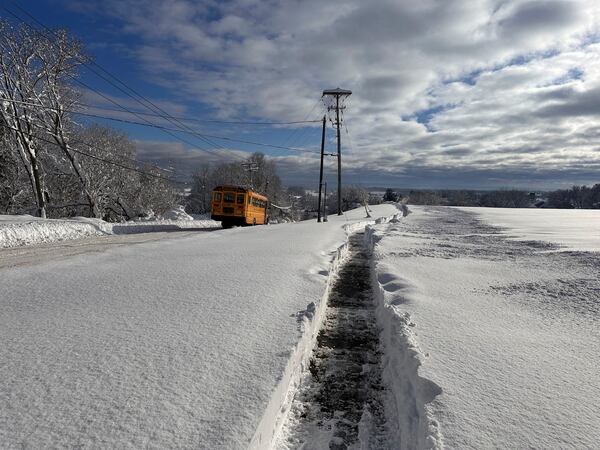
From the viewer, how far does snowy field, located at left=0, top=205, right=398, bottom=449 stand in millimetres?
2395

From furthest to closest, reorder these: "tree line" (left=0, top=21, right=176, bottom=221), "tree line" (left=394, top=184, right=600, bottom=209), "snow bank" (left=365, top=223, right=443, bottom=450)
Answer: "tree line" (left=394, top=184, right=600, bottom=209) → "tree line" (left=0, top=21, right=176, bottom=221) → "snow bank" (left=365, top=223, right=443, bottom=450)

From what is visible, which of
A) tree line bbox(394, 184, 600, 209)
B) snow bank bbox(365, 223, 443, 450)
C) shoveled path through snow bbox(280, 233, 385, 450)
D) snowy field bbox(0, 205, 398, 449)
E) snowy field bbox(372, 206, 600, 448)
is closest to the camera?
snowy field bbox(0, 205, 398, 449)

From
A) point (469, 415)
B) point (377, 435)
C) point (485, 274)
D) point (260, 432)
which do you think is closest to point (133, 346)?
point (260, 432)

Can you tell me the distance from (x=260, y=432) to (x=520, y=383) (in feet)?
7.64

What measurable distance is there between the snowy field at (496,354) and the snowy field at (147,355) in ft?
4.03

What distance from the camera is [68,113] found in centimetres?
2567

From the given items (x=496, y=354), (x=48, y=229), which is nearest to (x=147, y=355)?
(x=496, y=354)

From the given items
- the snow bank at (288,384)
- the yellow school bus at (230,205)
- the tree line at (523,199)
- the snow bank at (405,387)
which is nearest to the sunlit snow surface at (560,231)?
the snow bank at (405,387)

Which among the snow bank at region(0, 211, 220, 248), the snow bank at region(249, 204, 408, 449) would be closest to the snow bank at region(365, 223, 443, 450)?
the snow bank at region(249, 204, 408, 449)

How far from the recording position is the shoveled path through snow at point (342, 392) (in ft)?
10.0

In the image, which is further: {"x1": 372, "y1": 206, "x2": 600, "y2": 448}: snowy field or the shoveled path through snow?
the shoveled path through snow

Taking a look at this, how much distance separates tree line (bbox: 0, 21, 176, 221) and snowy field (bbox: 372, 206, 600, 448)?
1763cm

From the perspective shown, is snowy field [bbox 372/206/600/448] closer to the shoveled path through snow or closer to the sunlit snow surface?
the shoveled path through snow

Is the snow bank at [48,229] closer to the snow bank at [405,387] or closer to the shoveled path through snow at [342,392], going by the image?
the shoveled path through snow at [342,392]
